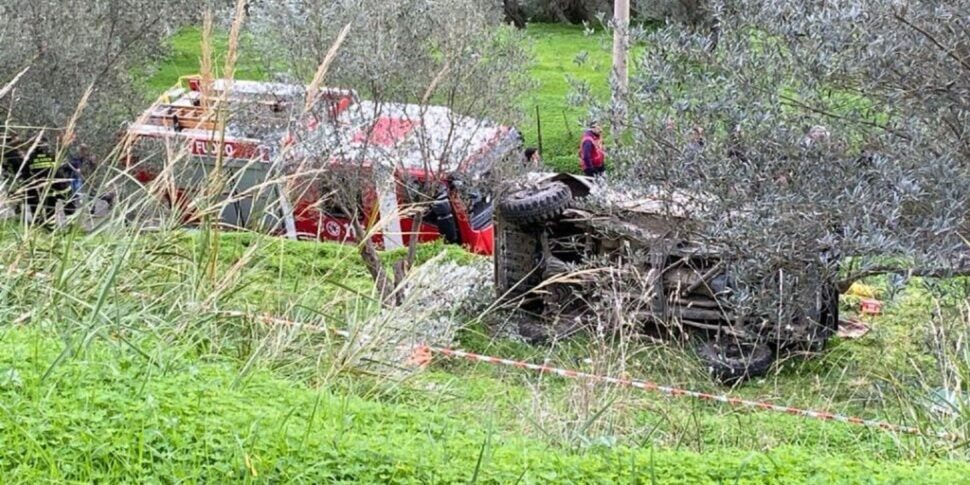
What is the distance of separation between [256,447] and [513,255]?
23.6ft

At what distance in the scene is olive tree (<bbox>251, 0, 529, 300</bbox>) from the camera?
9.54 meters

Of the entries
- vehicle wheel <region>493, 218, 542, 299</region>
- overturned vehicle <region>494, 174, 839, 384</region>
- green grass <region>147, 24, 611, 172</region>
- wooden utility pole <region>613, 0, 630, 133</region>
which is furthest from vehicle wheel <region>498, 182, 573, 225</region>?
green grass <region>147, 24, 611, 172</region>

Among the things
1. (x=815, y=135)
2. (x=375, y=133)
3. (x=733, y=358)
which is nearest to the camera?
(x=815, y=135)

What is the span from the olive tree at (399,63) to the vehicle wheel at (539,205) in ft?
2.49

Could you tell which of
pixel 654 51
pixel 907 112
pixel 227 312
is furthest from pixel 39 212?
pixel 907 112

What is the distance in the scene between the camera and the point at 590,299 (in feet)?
31.2

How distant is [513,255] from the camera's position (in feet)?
33.3

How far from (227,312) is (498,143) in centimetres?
640

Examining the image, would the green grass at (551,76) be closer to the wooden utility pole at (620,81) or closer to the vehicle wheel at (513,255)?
the vehicle wheel at (513,255)

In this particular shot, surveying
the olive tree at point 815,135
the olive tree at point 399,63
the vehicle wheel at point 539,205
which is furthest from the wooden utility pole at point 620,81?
the olive tree at point 399,63

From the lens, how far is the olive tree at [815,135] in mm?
4641

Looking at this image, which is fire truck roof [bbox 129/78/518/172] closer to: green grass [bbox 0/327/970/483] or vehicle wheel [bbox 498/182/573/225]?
vehicle wheel [bbox 498/182/573/225]

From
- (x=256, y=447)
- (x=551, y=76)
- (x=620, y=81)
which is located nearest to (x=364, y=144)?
(x=620, y=81)

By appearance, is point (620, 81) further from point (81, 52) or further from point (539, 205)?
point (81, 52)
